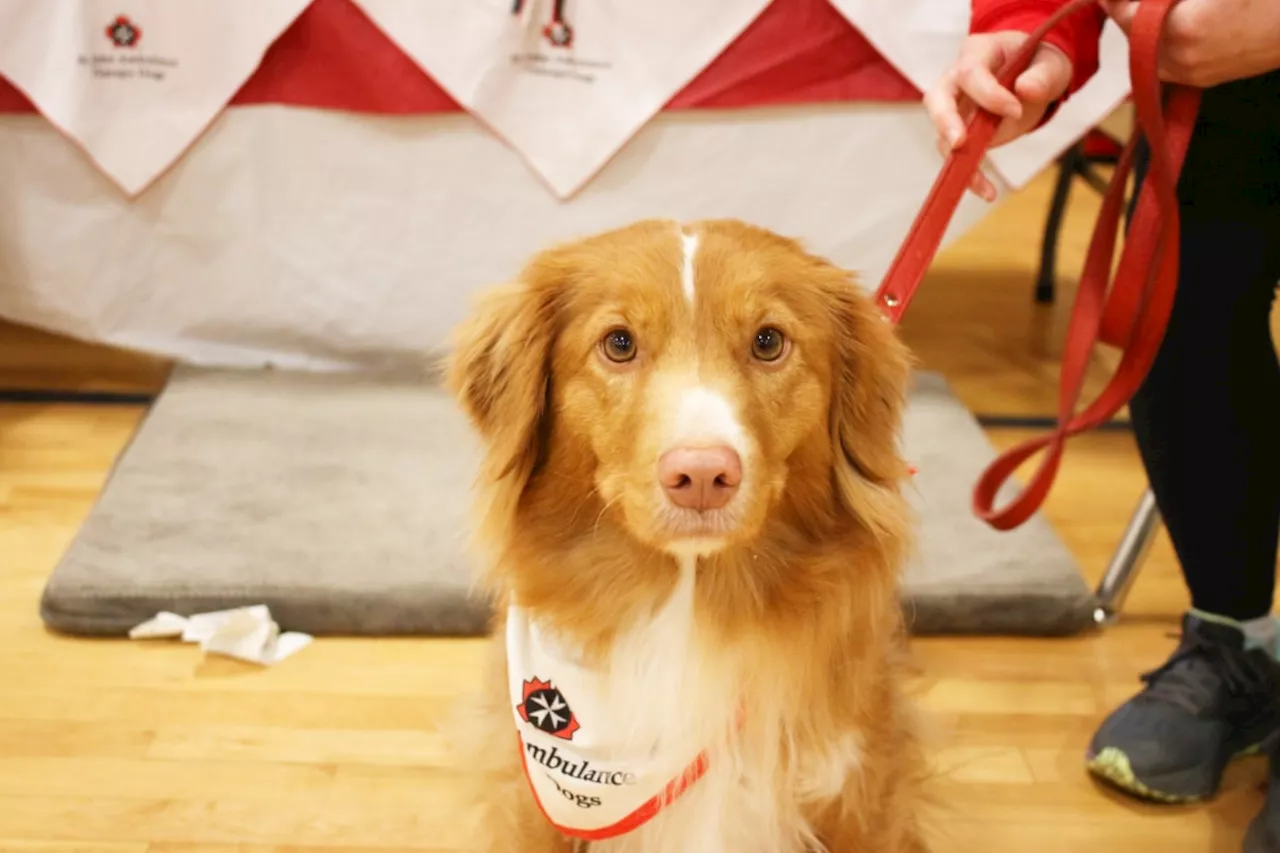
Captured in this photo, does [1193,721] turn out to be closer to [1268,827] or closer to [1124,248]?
[1268,827]

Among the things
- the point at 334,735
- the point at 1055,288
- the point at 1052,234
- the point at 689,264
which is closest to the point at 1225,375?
the point at 689,264

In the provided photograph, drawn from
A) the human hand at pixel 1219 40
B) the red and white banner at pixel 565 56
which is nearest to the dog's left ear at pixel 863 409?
the human hand at pixel 1219 40

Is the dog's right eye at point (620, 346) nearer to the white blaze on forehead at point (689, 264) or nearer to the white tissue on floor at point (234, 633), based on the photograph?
the white blaze on forehead at point (689, 264)

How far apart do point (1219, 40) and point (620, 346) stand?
0.83 m

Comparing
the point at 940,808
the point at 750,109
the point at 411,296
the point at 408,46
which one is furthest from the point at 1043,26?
the point at 411,296

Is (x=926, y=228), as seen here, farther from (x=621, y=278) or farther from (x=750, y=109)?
(x=750, y=109)

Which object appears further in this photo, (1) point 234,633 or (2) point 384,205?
(2) point 384,205

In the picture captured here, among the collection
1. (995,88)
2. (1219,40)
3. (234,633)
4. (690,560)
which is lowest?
(234,633)

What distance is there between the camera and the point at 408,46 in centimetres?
278

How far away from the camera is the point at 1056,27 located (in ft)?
5.25

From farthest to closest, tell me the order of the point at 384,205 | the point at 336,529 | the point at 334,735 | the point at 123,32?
the point at 384,205 → the point at 123,32 → the point at 336,529 → the point at 334,735

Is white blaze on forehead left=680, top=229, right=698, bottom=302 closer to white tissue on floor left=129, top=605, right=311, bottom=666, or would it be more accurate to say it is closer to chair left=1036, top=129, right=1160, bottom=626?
chair left=1036, top=129, right=1160, bottom=626

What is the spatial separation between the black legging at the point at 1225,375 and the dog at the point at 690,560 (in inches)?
20.7

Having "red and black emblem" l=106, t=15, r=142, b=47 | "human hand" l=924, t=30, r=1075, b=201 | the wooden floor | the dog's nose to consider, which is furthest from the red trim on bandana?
"red and black emblem" l=106, t=15, r=142, b=47
